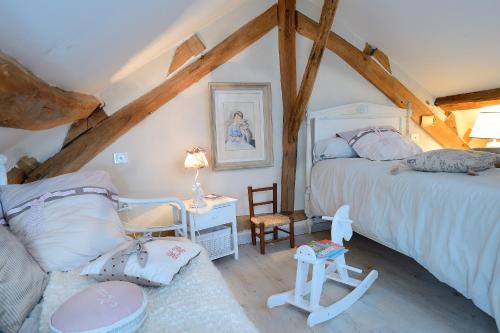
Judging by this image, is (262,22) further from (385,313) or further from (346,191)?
(385,313)

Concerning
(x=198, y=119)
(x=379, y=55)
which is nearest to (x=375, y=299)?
(x=198, y=119)

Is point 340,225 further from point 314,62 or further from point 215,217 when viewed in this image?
point 314,62

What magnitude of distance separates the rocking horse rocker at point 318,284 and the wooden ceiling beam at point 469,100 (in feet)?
7.54

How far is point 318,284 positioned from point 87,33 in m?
1.76

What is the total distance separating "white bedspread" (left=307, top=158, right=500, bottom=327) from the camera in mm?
1592

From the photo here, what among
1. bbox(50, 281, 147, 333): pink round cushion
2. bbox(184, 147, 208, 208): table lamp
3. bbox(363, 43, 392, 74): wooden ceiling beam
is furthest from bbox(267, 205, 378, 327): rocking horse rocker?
bbox(363, 43, 392, 74): wooden ceiling beam

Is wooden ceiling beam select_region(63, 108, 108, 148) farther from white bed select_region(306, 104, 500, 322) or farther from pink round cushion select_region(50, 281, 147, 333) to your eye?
white bed select_region(306, 104, 500, 322)

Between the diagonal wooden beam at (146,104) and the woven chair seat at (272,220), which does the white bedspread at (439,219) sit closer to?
the woven chair seat at (272,220)

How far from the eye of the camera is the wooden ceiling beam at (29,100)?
1157mm

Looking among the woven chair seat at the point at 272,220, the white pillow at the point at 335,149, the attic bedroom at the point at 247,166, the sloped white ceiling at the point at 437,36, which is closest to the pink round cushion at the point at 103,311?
the attic bedroom at the point at 247,166

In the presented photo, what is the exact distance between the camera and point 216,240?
2775 mm

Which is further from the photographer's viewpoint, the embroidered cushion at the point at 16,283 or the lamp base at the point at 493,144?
the lamp base at the point at 493,144

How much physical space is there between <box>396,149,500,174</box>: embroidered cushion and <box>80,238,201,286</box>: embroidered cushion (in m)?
1.70

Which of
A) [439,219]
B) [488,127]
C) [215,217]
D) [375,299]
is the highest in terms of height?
[488,127]
